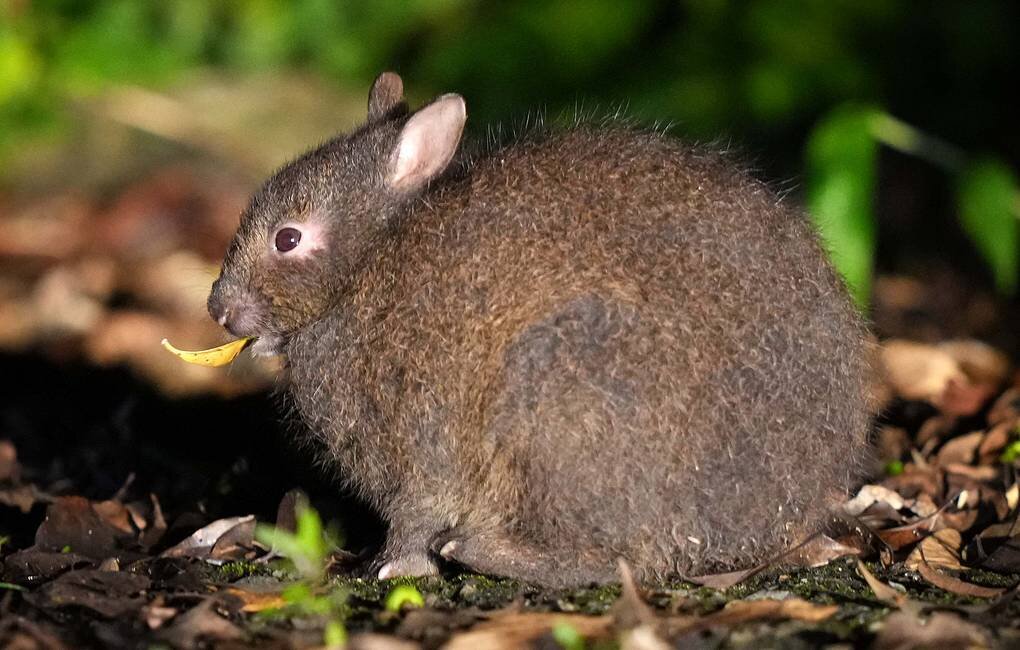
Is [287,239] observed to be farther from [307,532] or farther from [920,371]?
[920,371]

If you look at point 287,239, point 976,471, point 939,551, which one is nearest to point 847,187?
point 976,471

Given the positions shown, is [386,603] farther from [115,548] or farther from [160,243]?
[160,243]

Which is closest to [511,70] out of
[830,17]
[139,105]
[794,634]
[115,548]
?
[830,17]

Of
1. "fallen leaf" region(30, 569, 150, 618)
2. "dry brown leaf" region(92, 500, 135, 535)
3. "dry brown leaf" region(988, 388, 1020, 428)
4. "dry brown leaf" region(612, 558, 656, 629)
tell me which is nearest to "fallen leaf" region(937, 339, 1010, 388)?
"dry brown leaf" region(988, 388, 1020, 428)

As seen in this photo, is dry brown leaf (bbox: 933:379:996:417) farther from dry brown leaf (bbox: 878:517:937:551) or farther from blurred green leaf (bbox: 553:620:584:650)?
blurred green leaf (bbox: 553:620:584:650)

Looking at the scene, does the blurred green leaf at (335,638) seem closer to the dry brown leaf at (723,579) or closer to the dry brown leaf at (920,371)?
the dry brown leaf at (723,579)
